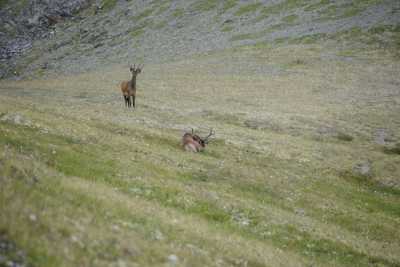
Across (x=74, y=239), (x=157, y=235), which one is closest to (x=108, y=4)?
(x=157, y=235)

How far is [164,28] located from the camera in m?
120

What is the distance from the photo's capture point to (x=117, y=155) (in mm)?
22656

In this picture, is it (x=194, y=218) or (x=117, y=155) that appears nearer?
(x=194, y=218)

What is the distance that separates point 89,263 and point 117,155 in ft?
51.3

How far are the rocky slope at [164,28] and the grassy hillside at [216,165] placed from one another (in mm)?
13037

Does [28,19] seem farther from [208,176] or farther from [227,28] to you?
[208,176]

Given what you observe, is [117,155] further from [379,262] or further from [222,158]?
[379,262]

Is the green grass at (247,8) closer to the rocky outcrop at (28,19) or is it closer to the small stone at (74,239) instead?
the rocky outcrop at (28,19)

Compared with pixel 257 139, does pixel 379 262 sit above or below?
below

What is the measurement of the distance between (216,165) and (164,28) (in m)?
Answer: 100

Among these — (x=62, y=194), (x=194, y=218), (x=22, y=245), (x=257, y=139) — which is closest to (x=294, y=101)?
(x=257, y=139)

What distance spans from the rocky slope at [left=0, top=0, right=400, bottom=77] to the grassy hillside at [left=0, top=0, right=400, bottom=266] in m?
13.0

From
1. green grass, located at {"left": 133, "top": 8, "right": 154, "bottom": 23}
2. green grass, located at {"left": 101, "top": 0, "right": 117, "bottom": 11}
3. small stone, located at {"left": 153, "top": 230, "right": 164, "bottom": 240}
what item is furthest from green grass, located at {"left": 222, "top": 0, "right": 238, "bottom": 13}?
small stone, located at {"left": 153, "top": 230, "right": 164, "bottom": 240}

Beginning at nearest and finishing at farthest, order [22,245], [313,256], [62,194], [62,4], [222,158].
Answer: [22,245], [62,194], [313,256], [222,158], [62,4]
